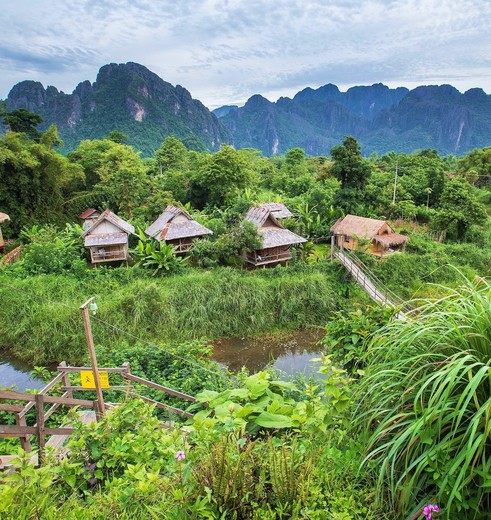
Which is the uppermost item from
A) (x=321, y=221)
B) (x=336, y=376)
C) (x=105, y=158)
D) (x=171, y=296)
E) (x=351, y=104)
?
(x=351, y=104)

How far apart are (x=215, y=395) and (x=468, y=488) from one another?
1912mm

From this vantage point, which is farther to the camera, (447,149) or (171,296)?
(447,149)

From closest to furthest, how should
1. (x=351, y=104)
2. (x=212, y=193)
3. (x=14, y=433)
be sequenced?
(x=14, y=433) < (x=212, y=193) < (x=351, y=104)

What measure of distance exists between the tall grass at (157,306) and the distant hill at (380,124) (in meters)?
108

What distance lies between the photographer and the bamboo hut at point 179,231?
14039 mm

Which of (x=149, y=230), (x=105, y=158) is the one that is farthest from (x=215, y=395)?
(x=105, y=158)

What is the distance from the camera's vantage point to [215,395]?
124 inches

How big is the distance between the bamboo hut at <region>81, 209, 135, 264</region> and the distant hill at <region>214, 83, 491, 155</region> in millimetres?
107518

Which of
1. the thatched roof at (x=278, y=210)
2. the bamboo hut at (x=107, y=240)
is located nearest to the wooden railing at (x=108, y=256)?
the bamboo hut at (x=107, y=240)

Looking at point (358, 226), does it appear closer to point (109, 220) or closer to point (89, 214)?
point (109, 220)

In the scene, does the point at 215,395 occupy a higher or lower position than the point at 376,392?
lower

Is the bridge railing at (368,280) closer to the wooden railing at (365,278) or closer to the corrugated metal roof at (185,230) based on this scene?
the wooden railing at (365,278)

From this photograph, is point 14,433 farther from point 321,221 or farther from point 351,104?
point 351,104

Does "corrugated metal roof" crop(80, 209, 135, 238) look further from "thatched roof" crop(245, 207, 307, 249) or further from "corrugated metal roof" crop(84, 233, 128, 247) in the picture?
"thatched roof" crop(245, 207, 307, 249)
